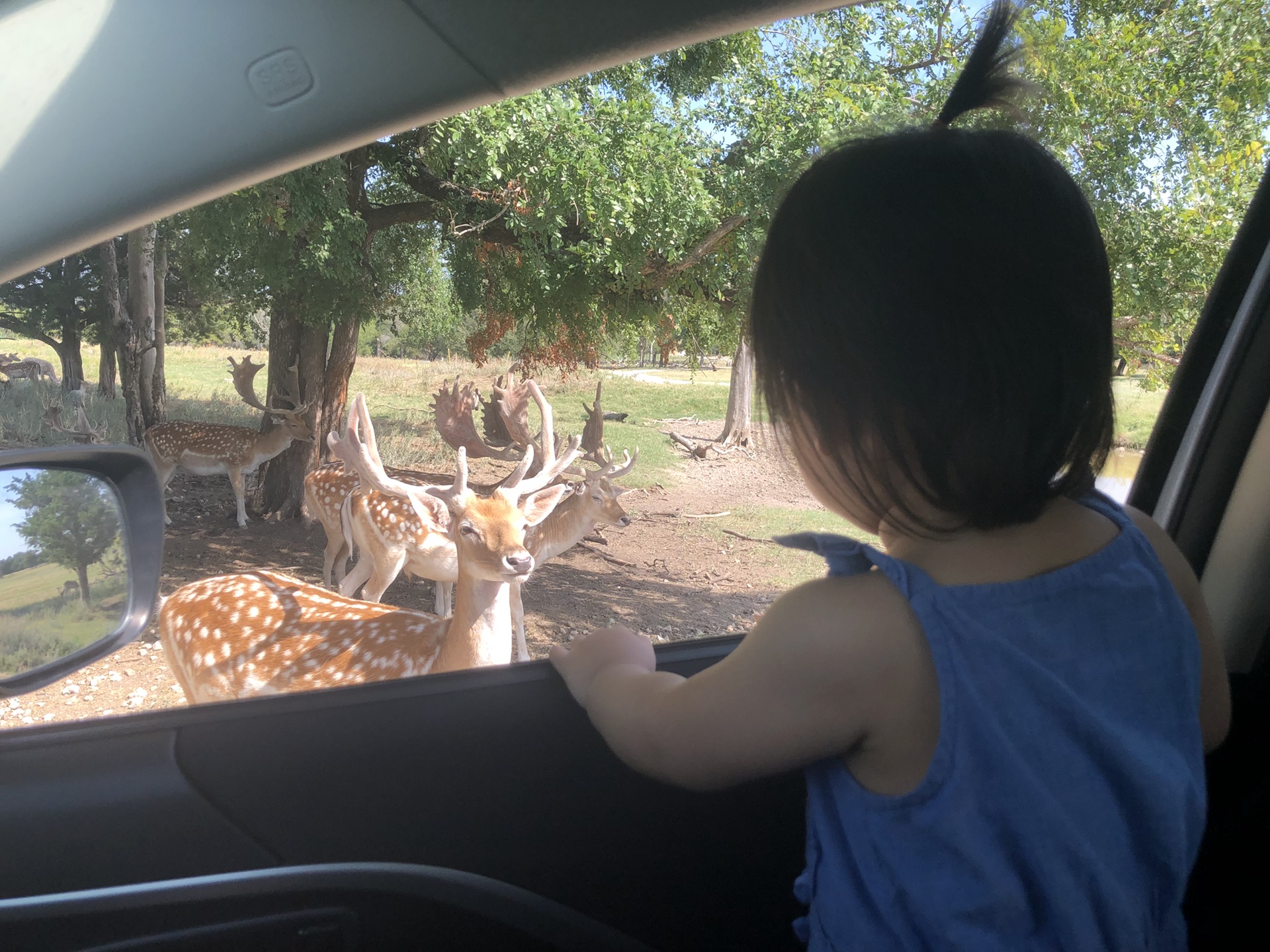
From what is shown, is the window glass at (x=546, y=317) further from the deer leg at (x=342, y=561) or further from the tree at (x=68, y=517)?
the tree at (x=68, y=517)

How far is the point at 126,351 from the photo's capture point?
5.35 meters

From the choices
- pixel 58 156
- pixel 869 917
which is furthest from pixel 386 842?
pixel 58 156

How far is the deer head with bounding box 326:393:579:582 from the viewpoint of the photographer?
3.04 metres

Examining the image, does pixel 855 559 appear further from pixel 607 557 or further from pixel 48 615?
pixel 607 557

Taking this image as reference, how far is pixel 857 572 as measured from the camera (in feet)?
2.58

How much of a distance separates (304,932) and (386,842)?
0.15 m

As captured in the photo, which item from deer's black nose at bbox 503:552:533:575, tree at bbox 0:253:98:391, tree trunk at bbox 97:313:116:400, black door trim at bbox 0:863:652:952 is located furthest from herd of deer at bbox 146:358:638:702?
tree at bbox 0:253:98:391

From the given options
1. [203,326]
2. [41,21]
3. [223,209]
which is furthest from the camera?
[203,326]

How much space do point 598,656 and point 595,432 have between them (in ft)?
12.3

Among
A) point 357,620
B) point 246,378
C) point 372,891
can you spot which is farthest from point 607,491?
point 372,891

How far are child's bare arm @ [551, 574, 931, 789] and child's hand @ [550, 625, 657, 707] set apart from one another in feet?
0.79

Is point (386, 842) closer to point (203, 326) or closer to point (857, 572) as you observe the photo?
point (857, 572)

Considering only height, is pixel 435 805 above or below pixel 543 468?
below

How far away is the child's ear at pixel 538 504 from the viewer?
3326 mm
